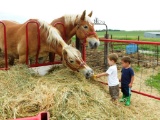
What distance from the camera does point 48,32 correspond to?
15.6 ft

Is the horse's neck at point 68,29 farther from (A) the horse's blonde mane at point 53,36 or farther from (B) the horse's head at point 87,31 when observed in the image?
(A) the horse's blonde mane at point 53,36

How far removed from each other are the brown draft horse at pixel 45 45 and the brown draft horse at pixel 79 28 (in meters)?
0.74

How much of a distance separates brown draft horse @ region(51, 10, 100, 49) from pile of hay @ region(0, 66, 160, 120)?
1.37m

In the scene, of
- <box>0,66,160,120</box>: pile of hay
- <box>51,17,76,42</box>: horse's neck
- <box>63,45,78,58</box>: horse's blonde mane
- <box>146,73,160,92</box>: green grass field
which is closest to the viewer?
<box>0,66,160,120</box>: pile of hay

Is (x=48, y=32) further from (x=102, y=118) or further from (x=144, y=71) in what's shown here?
(x=144, y=71)

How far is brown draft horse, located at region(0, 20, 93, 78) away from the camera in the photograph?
423cm

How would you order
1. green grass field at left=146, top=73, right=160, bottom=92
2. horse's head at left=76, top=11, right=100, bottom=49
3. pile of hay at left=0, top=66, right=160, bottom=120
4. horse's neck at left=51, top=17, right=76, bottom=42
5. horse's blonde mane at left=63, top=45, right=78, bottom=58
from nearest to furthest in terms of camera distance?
pile of hay at left=0, top=66, right=160, bottom=120
horse's blonde mane at left=63, top=45, right=78, bottom=58
horse's head at left=76, top=11, right=100, bottom=49
horse's neck at left=51, top=17, right=76, bottom=42
green grass field at left=146, top=73, right=160, bottom=92

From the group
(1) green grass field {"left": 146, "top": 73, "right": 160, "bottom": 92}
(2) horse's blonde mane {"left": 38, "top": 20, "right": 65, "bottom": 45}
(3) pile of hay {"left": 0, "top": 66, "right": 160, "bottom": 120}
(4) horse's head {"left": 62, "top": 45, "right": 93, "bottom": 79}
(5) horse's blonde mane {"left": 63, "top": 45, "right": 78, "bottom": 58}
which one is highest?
(2) horse's blonde mane {"left": 38, "top": 20, "right": 65, "bottom": 45}

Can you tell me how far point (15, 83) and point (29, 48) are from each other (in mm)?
1302

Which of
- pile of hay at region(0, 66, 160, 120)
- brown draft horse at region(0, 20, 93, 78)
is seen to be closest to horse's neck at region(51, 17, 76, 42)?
brown draft horse at region(0, 20, 93, 78)

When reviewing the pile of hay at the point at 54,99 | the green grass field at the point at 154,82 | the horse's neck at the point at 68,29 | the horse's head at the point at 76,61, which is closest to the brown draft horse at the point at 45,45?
the horse's head at the point at 76,61

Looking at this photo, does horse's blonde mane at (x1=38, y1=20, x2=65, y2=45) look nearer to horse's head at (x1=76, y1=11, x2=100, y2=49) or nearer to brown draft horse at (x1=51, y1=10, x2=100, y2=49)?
brown draft horse at (x1=51, y1=10, x2=100, y2=49)

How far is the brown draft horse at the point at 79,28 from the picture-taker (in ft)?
18.2

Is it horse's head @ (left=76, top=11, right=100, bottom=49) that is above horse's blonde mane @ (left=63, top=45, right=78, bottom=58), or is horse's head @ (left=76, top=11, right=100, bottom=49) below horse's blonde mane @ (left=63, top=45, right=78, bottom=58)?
above
